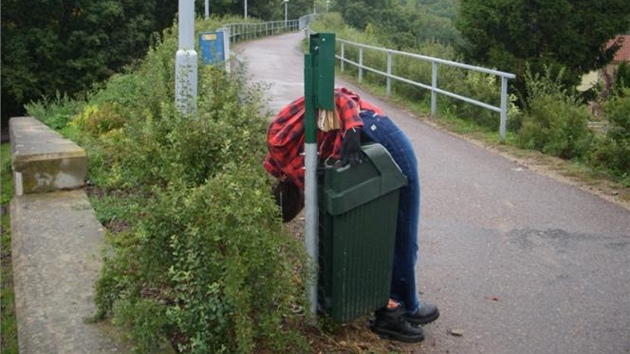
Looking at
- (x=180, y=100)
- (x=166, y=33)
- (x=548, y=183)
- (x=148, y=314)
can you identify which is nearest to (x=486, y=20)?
(x=166, y=33)

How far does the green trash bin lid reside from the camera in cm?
377

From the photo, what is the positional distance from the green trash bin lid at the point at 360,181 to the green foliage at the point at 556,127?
634 centimetres

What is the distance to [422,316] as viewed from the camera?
174 inches

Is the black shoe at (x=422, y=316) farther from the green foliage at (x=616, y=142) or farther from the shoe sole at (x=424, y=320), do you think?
the green foliage at (x=616, y=142)

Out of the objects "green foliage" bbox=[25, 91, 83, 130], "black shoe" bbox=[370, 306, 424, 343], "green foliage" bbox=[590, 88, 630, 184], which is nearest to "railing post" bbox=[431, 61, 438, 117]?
"green foliage" bbox=[590, 88, 630, 184]

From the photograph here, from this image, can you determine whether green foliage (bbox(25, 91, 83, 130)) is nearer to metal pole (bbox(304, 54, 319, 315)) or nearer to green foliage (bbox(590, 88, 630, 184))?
green foliage (bbox(590, 88, 630, 184))

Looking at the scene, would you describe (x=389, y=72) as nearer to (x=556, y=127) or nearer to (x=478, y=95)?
(x=478, y=95)

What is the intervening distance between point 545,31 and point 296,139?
2229 centimetres

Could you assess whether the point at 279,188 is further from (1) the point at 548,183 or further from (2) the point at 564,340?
(1) the point at 548,183

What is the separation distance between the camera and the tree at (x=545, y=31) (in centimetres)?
2398

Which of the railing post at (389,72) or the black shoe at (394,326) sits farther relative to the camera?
the railing post at (389,72)

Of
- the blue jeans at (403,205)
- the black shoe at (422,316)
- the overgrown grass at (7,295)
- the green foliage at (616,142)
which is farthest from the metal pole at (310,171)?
the green foliage at (616,142)

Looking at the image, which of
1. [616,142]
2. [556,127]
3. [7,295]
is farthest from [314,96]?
[556,127]

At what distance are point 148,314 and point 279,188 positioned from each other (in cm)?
122
